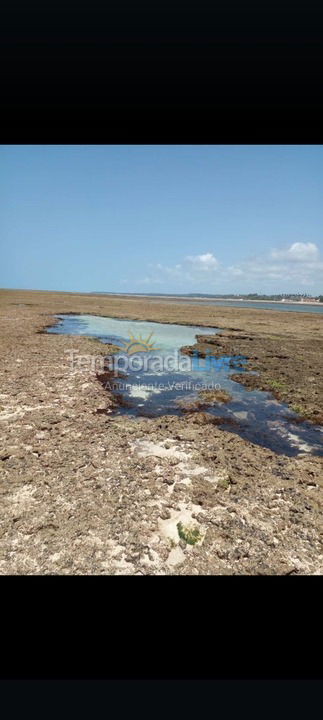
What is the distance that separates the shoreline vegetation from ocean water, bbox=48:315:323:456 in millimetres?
528

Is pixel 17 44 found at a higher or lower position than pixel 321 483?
higher

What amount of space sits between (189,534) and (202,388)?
602 centimetres

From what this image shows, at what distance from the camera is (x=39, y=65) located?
6.15ft

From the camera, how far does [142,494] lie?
14.0ft

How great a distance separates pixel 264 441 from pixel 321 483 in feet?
5.15

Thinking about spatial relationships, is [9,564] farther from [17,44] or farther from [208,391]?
[208,391]

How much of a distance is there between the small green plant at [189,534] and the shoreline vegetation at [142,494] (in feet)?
0.09

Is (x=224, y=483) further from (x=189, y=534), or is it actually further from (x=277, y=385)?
(x=277, y=385)

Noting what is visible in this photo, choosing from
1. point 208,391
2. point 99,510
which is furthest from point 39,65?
point 208,391

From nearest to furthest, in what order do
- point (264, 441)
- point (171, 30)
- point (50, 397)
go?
point (171, 30), point (264, 441), point (50, 397)

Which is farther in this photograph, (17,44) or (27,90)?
(27,90)

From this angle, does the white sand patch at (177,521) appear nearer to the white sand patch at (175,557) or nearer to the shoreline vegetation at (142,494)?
the shoreline vegetation at (142,494)

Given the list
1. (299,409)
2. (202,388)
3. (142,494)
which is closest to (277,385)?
(299,409)

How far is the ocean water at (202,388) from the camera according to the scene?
6492 mm
